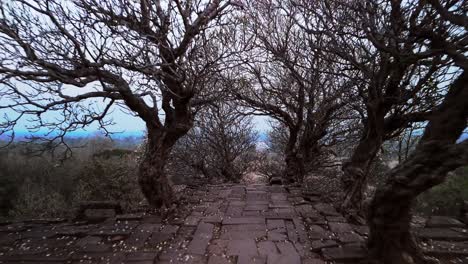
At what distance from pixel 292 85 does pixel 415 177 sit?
17.1 feet

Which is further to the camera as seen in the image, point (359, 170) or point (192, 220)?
point (359, 170)

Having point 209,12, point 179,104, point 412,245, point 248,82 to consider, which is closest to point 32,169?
point 248,82

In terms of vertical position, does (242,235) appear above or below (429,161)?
below

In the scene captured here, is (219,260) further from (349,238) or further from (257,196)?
(257,196)

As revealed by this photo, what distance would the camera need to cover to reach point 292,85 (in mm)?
7344

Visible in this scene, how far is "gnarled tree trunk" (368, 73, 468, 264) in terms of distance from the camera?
222cm

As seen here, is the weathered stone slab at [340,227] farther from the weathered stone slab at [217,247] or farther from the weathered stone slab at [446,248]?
the weathered stone slab at [217,247]

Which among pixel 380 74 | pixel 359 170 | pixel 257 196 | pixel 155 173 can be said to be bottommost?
pixel 257 196

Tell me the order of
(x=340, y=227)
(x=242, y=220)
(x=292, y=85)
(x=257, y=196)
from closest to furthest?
(x=340, y=227) → (x=242, y=220) → (x=257, y=196) → (x=292, y=85)

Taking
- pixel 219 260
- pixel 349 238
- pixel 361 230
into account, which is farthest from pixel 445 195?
pixel 219 260

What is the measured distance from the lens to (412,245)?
2641 mm

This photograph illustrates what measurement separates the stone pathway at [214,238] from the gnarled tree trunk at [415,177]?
335 millimetres

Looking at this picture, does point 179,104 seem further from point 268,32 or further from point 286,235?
point 268,32

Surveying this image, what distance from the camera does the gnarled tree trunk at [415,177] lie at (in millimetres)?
2223
